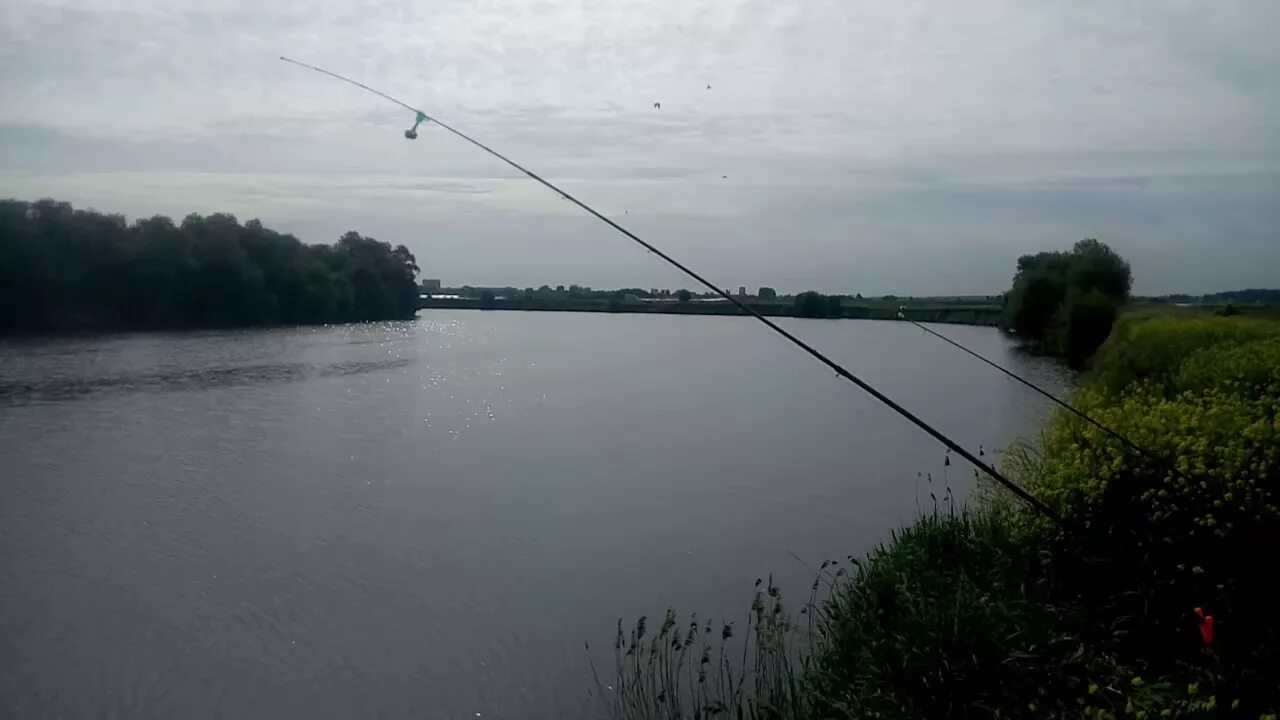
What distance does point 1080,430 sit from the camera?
27.0ft

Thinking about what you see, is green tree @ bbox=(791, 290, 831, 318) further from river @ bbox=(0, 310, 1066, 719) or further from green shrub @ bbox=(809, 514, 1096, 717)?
green shrub @ bbox=(809, 514, 1096, 717)

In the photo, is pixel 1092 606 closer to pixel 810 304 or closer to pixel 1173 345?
pixel 1173 345

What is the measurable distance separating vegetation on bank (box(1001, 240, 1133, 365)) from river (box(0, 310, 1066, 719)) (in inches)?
356

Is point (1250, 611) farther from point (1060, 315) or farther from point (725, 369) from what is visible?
point (1060, 315)

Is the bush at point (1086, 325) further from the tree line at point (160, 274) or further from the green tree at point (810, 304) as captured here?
the tree line at point (160, 274)

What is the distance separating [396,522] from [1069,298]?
1459 inches

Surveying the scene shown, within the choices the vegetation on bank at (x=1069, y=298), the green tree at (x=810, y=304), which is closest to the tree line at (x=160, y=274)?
the green tree at (x=810, y=304)

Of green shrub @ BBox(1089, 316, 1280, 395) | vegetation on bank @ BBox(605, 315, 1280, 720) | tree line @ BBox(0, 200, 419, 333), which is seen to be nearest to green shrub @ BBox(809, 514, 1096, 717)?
vegetation on bank @ BBox(605, 315, 1280, 720)

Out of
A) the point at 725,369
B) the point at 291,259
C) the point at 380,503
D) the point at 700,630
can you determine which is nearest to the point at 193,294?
the point at 291,259

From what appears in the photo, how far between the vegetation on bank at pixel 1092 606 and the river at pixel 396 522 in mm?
2211

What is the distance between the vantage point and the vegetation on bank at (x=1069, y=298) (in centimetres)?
4069

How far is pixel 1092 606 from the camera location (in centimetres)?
662

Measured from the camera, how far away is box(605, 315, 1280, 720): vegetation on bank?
17.6 feet

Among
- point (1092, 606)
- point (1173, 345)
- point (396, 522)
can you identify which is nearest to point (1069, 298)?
point (1173, 345)
